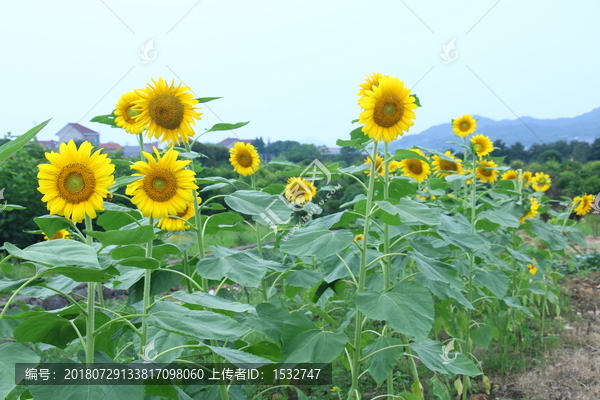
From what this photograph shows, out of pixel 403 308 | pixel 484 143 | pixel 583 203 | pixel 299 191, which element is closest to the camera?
pixel 403 308

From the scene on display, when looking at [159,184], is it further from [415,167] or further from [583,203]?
[583,203]

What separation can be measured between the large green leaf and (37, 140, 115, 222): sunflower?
2.17ft

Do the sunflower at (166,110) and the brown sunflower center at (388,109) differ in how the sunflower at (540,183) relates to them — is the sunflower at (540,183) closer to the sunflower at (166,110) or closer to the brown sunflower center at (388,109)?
the brown sunflower center at (388,109)

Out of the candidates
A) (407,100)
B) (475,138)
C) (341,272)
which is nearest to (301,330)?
(341,272)

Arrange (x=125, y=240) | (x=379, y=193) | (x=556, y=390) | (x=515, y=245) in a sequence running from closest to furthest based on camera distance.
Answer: (x=125, y=240) < (x=379, y=193) < (x=556, y=390) < (x=515, y=245)

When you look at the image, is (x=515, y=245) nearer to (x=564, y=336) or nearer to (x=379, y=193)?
(x=564, y=336)

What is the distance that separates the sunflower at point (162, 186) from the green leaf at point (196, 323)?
322mm

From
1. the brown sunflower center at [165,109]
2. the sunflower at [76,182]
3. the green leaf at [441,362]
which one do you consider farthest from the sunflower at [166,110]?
the green leaf at [441,362]

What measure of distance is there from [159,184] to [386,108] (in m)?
0.92

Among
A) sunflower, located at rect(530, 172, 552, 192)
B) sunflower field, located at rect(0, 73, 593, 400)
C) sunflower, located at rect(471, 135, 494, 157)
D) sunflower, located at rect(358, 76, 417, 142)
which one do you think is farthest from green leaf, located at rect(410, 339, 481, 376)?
sunflower, located at rect(530, 172, 552, 192)

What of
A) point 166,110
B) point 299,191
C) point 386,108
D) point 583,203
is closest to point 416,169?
point 299,191

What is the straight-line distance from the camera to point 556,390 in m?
2.96

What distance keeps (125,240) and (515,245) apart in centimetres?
363

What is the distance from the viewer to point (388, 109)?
1866 millimetres
